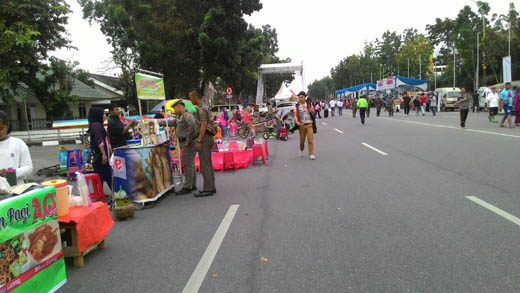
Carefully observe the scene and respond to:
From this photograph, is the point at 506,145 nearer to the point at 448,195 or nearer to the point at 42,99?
the point at 448,195

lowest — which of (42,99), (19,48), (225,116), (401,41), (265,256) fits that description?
(265,256)

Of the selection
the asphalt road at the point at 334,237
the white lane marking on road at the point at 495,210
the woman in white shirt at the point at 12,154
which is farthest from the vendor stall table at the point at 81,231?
the white lane marking on road at the point at 495,210

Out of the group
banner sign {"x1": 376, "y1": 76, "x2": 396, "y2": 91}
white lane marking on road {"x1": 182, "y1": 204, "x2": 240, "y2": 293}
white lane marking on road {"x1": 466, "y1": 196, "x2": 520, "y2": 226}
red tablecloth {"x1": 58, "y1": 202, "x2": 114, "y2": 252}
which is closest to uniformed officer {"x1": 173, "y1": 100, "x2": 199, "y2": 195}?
white lane marking on road {"x1": 182, "y1": 204, "x2": 240, "y2": 293}

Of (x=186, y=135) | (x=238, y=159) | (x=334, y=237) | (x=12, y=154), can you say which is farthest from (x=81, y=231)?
(x=238, y=159)

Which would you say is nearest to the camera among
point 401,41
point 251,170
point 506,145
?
point 251,170

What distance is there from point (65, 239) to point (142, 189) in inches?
92.1

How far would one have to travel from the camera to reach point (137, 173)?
6.61m

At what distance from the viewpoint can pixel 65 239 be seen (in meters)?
4.34

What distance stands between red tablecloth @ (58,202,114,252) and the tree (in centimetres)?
2227

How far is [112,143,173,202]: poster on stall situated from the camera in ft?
21.3

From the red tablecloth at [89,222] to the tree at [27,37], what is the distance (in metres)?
22.3

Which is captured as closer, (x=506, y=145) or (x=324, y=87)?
(x=506, y=145)

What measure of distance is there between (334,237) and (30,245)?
10.0ft

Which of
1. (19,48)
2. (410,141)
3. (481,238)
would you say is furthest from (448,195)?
(19,48)
